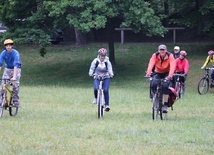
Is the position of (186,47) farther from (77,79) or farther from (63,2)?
(63,2)

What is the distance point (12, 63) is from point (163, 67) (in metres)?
4.12

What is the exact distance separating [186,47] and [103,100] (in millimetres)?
26725

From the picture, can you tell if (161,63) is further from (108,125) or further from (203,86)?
(203,86)

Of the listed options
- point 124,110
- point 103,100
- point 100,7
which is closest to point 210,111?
point 124,110

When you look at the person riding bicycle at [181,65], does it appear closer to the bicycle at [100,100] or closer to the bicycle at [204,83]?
the bicycle at [204,83]

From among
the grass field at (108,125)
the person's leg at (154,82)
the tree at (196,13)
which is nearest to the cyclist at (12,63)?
the grass field at (108,125)

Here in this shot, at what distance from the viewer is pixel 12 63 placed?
16.5 meters

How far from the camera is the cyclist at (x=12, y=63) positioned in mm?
16094

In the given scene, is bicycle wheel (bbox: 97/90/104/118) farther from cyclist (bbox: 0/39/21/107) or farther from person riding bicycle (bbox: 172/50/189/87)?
person riding bicycle (bbox: 172/50/189/87)

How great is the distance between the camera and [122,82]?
34156mm

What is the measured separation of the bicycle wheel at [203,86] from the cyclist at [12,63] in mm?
12096

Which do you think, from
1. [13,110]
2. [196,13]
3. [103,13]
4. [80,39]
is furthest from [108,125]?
[80,39]

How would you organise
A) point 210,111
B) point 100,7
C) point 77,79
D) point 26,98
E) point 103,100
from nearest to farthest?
point 103,100, point 210,111, point 26,98, point 100,7, point 77,79

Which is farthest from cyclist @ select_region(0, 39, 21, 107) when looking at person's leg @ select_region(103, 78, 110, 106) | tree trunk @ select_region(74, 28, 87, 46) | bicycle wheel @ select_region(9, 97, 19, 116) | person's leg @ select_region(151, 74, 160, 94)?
tree trunk @ select_region(74, 28, 87, 46)
